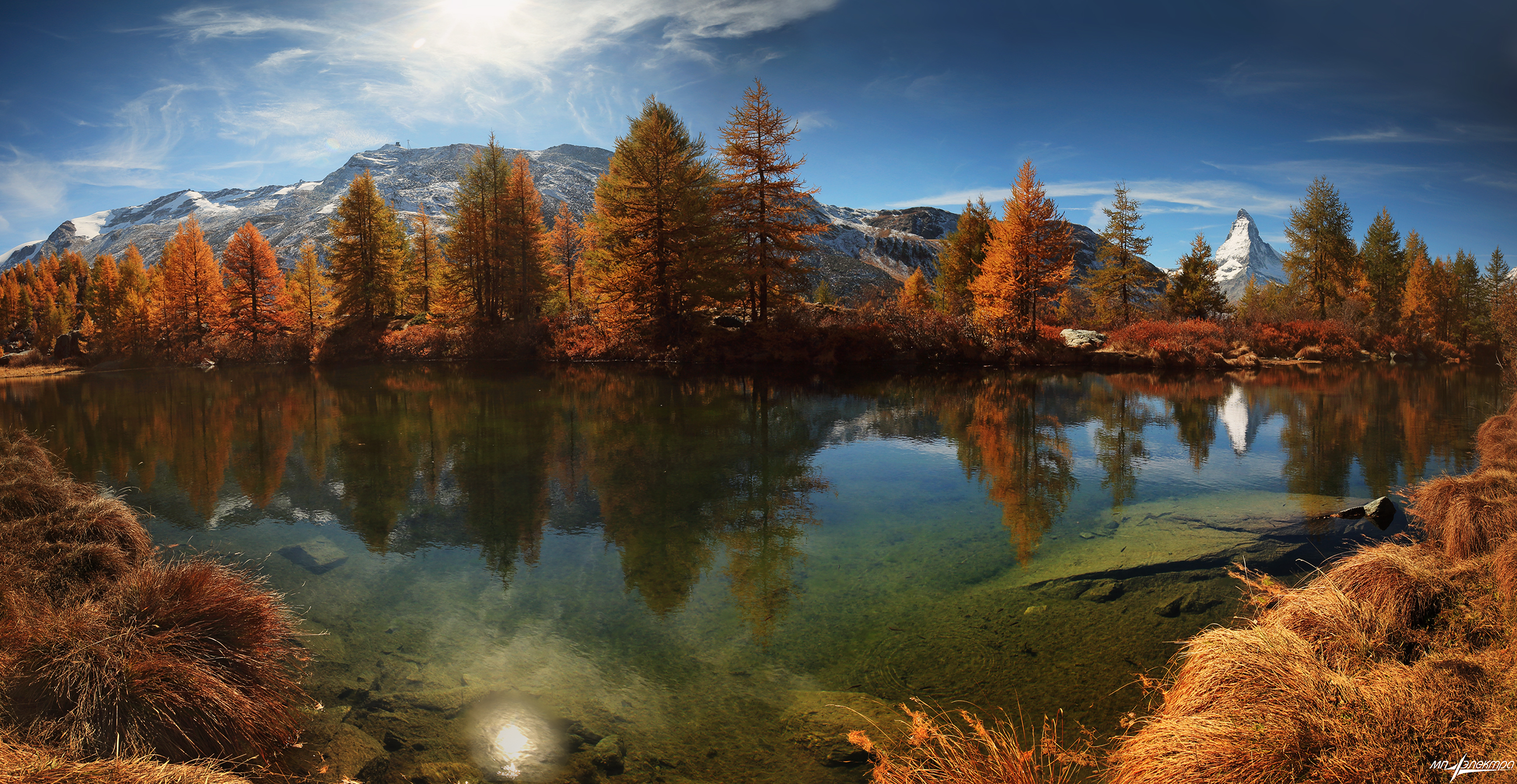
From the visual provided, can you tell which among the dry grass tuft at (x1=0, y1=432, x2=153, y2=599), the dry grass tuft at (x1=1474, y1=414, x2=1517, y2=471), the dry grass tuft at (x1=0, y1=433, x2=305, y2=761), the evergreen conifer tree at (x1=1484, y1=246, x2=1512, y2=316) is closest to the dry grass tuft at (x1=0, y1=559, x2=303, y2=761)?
the dry grass tuft at (x1=0, y1=433, x2=305, y2=761)

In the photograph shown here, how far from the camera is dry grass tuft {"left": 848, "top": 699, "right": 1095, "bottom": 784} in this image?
313 centimetres

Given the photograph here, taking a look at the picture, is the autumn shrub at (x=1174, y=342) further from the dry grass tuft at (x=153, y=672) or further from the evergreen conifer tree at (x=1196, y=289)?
the dry grass tuft at (x=153, y=672)

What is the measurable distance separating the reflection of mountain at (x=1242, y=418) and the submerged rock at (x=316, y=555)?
16.9 m

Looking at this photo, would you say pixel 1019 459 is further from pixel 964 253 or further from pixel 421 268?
pixel 421 268

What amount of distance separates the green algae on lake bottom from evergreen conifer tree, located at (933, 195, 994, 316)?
24.8 metres

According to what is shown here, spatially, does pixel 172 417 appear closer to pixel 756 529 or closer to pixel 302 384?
pixel 302 384

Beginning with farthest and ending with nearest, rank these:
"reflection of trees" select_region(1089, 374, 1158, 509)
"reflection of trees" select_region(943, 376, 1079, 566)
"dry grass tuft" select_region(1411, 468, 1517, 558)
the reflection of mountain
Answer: the reflection of mountain < "reflection of trees" select_region(1089, 374, 1158, 509) < "reflection of trees" select_region(943, 376, 1079, 566) < "dry grass tuft" select_region(1411, 468, 1517, 558)

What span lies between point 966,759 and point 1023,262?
3452cm

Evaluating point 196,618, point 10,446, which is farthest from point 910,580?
point 10,446

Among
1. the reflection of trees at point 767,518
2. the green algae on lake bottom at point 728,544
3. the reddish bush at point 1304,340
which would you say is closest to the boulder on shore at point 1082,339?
the reddish bush at point 1304,340

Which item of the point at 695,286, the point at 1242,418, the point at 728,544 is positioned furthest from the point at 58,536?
the point at 695,286

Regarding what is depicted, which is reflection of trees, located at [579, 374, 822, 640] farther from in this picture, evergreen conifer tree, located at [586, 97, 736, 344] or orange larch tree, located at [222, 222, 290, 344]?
orange larch tree, located at [222, 222, 290, 344]

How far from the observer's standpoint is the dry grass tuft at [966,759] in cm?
313

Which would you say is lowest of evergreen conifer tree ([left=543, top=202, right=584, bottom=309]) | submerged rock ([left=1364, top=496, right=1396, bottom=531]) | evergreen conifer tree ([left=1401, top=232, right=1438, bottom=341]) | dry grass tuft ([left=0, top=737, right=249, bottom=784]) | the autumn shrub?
submerged rock ([left=1364, top=496, right=1396, bottom=531])
